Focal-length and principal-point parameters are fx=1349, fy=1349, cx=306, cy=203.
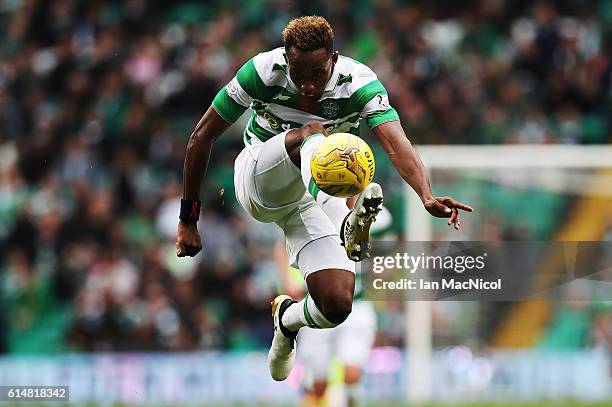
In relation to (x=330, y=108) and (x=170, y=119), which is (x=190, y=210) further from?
(x=170, y=119)

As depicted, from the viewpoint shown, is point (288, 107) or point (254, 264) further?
point (254, 264)

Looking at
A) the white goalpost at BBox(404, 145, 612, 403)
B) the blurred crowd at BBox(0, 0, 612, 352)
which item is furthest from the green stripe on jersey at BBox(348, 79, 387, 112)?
the blurred crowd at BBox(0, 0, 612, 352)

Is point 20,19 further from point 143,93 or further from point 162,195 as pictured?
point 162,195

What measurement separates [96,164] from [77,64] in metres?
1.67

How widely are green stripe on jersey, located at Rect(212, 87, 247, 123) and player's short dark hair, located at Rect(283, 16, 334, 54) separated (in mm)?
637

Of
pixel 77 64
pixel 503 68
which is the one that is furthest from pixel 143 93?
pixel 503 68

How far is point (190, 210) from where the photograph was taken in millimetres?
8273

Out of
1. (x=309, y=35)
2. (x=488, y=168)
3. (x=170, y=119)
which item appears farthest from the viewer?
(x=170, y=119)

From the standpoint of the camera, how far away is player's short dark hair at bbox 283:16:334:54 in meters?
7.24

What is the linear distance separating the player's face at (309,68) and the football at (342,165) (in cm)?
50

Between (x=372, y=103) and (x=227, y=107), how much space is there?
0.87m

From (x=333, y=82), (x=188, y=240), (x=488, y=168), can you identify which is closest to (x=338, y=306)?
(x=188, y=240)

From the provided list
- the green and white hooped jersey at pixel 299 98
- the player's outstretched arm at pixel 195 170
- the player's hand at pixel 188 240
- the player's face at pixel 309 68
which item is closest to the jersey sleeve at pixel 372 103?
the green and white hooped jersey at pixel 299 98

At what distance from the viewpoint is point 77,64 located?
53.7 ft
